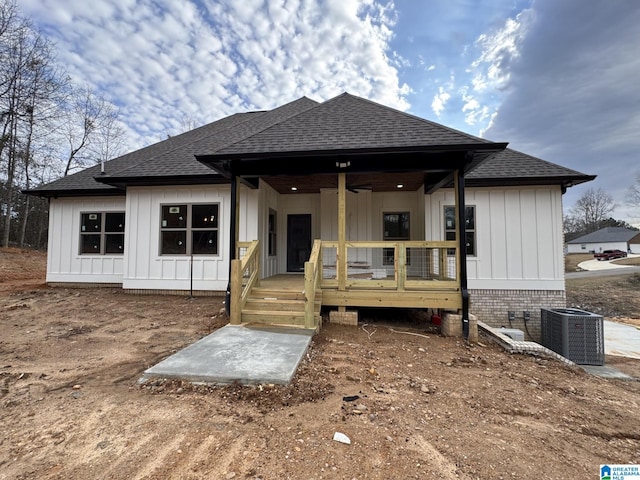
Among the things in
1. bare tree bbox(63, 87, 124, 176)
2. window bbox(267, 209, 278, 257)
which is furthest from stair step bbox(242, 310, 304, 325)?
bare tree bbox(63, 87, 124, 176)

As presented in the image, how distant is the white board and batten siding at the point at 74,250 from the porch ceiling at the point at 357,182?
5.39 m

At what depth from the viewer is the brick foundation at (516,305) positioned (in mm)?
7570

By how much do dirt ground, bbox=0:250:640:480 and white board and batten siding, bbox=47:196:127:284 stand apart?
15.2 feet

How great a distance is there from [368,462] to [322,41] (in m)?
14.3

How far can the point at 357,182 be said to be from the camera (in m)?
7.78

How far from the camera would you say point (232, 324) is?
5125 millimetres

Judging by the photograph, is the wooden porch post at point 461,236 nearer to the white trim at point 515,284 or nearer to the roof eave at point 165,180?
the white trim at point 515,284

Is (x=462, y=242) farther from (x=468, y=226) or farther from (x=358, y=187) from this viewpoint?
(x=358, y=187)

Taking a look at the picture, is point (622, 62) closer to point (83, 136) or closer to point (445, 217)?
point (445, 217)

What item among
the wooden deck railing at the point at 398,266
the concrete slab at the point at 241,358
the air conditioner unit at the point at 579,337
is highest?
the wooden deck railing at the point at 398,266

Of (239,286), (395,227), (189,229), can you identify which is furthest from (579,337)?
(189,229)

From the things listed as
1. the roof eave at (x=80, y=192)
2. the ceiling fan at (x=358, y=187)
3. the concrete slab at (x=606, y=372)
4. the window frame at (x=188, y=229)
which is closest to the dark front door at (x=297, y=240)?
the ceiling fan at (x=358, y=187)

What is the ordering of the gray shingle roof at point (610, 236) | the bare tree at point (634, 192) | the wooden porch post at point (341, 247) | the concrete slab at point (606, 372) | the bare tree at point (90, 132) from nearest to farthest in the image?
the concrete slab at point (606, 372) < the wooden porch post at point (341, 247) < the bare tree at point (90, 132) < the bare tree at point (634, 192) < the gray shingle roof at point (610, 236)

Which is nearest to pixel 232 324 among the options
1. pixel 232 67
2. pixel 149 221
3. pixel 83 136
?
pixel 149 221
